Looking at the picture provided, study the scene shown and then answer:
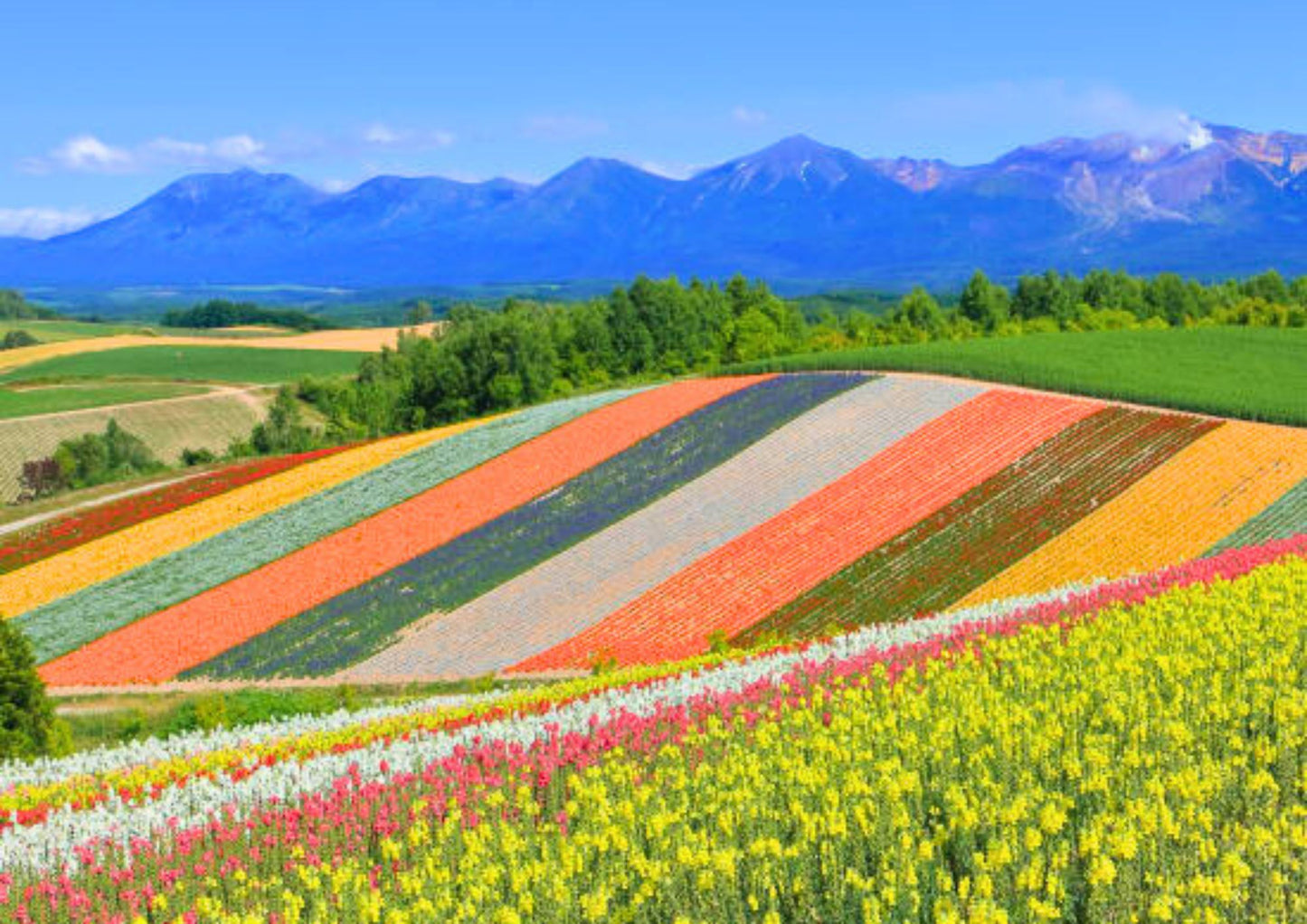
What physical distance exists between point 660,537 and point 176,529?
20964 millimetres

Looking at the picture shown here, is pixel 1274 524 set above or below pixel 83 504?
→ above

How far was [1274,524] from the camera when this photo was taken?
30984 millimetres

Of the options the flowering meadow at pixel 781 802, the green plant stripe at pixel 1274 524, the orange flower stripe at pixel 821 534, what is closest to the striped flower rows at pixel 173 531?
the orange flower stripe at pixel 821 534

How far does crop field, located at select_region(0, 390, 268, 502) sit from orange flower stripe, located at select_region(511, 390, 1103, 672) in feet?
242

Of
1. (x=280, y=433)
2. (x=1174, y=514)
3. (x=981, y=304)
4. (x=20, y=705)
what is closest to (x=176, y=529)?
(x=20, y=705)

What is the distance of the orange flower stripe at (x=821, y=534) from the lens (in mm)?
29281

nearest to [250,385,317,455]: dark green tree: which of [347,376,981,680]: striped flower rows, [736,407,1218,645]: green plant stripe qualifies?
[347,376,981,680]: striped flower rows

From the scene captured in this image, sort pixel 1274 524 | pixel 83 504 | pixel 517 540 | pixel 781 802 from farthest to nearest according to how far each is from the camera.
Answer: pixel 83 504 → pixel 517 540 → pixel 1274 524 → pixel 781 802

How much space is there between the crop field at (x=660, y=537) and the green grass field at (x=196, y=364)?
11176 centimetres

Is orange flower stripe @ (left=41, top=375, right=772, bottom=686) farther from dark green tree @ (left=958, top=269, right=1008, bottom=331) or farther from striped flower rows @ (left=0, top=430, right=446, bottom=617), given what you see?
dark green tree @ (left=958, top=269, right=1008, bottom=331)

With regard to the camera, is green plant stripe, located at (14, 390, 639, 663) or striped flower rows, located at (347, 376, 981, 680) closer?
striped flower rows, located at (347, 376, 981, 680)

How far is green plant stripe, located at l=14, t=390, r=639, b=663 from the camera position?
36375mm

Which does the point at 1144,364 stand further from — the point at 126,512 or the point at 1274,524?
the point at 126,512

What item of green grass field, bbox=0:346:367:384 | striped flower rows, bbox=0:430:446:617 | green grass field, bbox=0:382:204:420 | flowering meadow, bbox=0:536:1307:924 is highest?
green grass field, bbox=0:346:367:384
